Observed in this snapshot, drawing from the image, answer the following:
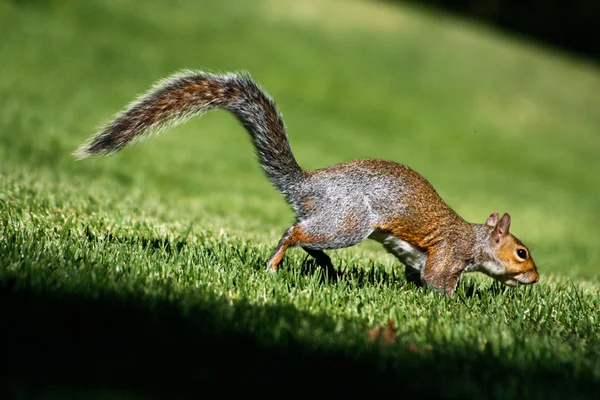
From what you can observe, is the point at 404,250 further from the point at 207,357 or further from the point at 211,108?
the point at 207,357

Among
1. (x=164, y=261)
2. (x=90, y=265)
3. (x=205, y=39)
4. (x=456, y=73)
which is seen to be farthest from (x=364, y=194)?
(x=456, y=73)

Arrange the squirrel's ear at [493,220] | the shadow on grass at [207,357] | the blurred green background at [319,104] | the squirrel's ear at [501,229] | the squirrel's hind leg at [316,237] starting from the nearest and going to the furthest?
the shadow on grass at [207,357] → the squirrel's hind leg at [316,237] → the squirrel's ear at [501,229] → the squirrel's ear at [493,220] → the blurred green background at [319,104]

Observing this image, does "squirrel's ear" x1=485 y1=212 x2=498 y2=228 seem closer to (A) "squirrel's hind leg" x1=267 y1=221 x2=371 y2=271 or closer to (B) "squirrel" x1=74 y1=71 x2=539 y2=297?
(B) "squirrel" x1=74 y1=71 x2=539 y2=297

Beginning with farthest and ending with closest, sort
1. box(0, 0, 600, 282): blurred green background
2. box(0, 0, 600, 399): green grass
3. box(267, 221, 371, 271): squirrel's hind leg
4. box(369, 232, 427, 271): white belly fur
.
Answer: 1. box(0, 0, 600, 282): blurred green background
2. box(369, 232, 427, 271): white belly fur
3. box(267, 221, 371, 271): squirrel's hind leg
4. box(0, 0, 600, 399): green grass

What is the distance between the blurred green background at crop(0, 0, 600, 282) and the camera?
11.9m

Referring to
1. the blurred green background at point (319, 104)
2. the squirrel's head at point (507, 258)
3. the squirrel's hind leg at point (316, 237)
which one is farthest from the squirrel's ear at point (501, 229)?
the blurred green background at point (319, 104)

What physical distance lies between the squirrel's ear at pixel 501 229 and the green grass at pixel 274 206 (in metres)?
0.41

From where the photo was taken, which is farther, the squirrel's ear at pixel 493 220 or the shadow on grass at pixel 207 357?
the squirrel's ear at pixel 493 220

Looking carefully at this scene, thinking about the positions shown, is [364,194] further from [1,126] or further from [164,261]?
[1,126]

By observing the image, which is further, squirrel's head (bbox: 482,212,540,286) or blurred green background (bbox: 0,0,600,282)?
blurred green background (bbox: 0,0,600,282)

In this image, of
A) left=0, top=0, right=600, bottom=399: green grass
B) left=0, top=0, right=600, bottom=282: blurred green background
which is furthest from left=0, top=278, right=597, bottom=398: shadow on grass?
left=0, top=0, right=600, bottom=282: blurred green background

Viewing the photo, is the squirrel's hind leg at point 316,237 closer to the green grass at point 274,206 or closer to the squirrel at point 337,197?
the squirrel at point 337,197

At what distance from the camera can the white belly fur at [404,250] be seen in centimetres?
490

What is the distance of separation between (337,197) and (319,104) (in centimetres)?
1724
